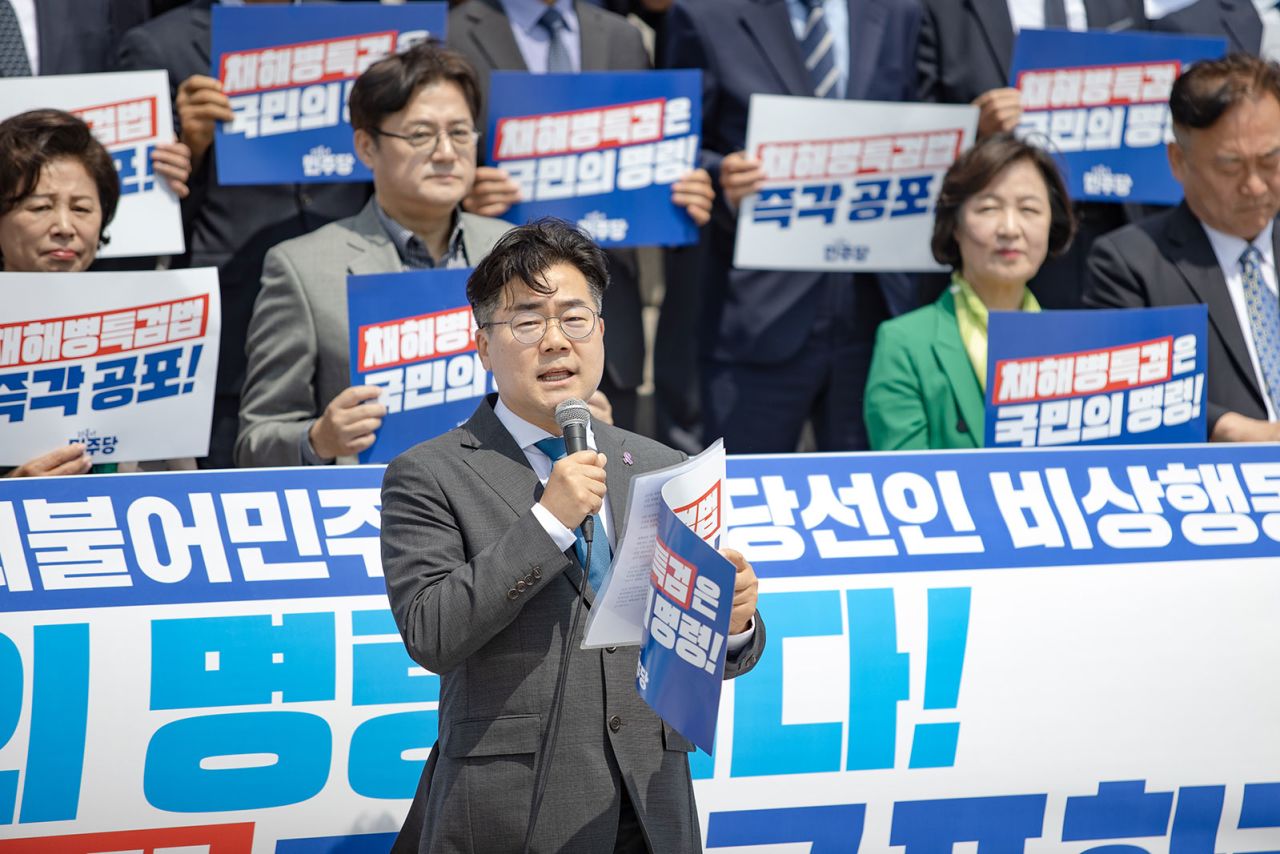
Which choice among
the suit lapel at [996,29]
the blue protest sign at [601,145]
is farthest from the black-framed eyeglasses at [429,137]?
the suit lapel at [996,29]

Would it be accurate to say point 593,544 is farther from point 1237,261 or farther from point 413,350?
point 1237,261

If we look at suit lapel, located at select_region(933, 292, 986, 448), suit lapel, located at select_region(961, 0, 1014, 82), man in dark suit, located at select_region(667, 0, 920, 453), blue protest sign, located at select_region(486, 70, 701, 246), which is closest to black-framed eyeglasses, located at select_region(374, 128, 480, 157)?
blue protest sign, located at select_region(486, 70, 701, 246)

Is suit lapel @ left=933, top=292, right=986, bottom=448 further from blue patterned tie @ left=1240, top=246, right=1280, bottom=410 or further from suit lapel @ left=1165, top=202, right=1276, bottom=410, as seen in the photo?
blue patterned tie @ left=1240, top=246, right=1280, bottom=410

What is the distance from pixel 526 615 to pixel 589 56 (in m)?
3.38

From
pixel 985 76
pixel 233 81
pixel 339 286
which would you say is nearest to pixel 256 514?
pixel 339 286

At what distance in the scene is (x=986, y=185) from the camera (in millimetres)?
5184

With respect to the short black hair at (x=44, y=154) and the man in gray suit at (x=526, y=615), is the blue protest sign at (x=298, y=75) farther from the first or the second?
the man in gray suit at (x=526, y=615)

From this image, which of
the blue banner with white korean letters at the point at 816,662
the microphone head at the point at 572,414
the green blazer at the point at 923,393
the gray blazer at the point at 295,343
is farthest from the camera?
the green blazer at the point at 923,393

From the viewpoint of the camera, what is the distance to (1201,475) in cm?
429

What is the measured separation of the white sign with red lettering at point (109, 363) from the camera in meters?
4.18

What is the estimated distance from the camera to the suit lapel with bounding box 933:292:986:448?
4.91 metres

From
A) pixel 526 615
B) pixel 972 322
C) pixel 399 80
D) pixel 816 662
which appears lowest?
pixel 816 662

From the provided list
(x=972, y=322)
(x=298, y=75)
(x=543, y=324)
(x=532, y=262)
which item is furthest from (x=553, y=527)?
(x=298, y=75)

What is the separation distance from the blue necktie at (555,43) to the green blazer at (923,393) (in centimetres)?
166
